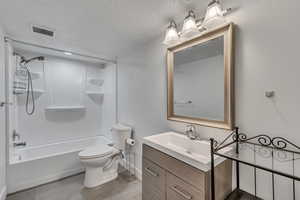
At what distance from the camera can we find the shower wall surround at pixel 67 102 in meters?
2.64

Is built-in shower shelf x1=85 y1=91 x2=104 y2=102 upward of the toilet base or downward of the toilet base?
upward

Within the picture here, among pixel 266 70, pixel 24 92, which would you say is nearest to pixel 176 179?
pixel 266 70

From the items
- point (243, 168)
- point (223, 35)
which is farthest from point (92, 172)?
point (223, 35)

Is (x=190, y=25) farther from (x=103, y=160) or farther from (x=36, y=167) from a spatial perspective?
(x=36, y=167)

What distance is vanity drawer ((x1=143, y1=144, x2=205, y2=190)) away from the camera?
3.17 ft

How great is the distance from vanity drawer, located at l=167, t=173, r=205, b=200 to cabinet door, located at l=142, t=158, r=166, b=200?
0.07m

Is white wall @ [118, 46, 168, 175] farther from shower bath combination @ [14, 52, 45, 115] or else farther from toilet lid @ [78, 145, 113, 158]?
shower bath combination @ [14, 52, 45, 115]

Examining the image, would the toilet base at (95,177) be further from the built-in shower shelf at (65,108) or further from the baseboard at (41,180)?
the built-in shower shelf at (65,108)

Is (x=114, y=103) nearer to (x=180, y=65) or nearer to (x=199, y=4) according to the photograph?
(x=180, y=65)

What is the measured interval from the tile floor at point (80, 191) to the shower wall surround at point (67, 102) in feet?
3.49

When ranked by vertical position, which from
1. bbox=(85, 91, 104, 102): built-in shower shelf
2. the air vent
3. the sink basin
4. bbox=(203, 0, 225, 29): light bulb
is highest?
the air vent

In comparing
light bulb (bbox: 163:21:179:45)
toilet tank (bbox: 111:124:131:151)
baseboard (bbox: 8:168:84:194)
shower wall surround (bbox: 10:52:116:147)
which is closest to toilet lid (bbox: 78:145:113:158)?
toilet tank (bbox: 111:124:131:151)

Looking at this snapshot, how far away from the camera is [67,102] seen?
3.01 metres

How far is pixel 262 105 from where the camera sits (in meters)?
1.01
